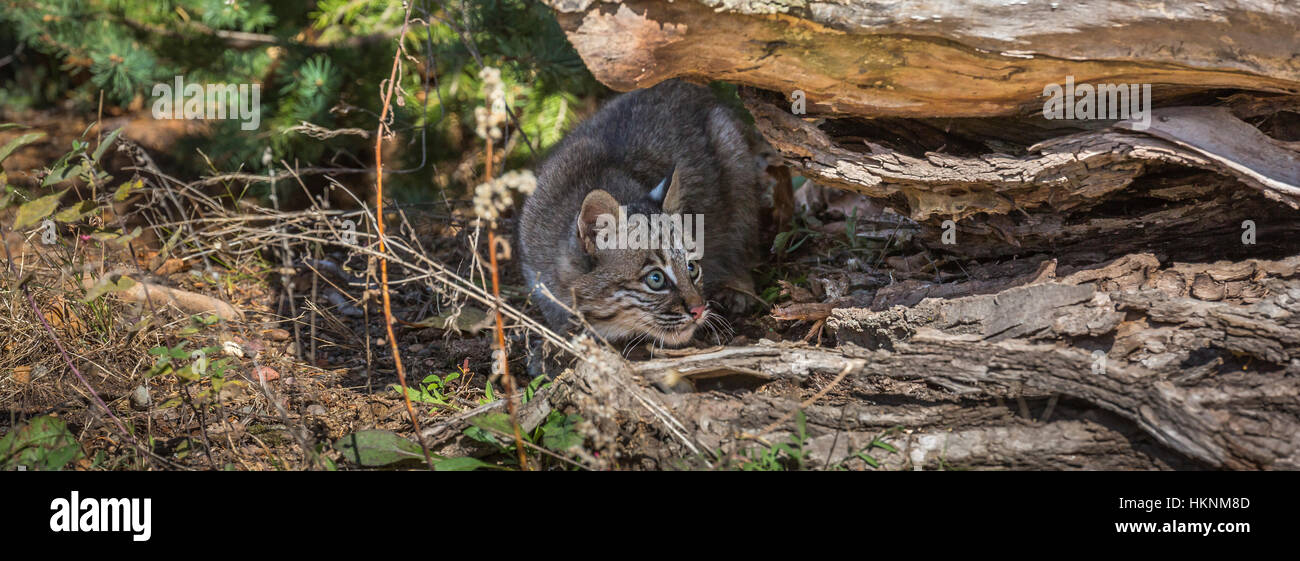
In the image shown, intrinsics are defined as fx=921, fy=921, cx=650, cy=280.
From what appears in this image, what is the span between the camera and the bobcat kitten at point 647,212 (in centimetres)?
489

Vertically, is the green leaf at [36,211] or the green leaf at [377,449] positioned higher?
the green leaf at [36,211]

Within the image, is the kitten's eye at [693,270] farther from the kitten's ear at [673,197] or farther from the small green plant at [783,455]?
the small green plant at [783,455]

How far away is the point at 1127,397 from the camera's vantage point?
122 inches

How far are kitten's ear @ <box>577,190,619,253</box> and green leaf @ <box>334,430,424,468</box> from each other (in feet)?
5.65

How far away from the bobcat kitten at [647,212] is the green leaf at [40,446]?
2066 mm

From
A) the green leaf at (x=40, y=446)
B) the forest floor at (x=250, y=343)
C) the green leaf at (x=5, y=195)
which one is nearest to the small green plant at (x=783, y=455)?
the forest floor at (x=250, y=343)

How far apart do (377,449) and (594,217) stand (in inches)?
74.4

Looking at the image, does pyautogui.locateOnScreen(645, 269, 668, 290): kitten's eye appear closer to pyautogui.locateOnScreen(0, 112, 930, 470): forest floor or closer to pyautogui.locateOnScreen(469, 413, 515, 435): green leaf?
pyautogui.locateOnScreen(0, 112, 930, 470): forest floor

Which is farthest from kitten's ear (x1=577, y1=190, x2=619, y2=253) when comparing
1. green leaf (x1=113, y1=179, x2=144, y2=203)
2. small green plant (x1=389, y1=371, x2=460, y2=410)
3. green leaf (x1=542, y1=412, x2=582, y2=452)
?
green leaf (x1=113, y1=179, x2=144, y2=203)

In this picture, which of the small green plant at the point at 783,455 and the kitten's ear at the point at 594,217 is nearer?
the small green plant at the point at 783,455

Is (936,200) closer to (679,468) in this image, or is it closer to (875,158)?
(875,158)

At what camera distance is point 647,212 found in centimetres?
495

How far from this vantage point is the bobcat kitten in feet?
16.0

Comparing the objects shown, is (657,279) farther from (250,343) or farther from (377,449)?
(250,343)
